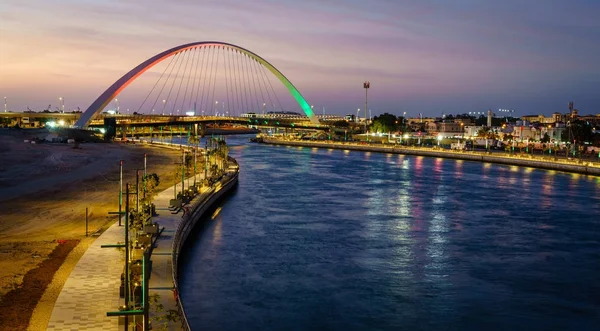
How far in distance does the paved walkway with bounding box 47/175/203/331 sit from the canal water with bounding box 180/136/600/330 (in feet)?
4.43

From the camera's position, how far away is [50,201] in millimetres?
26766

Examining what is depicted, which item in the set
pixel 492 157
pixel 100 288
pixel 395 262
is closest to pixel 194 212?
pixel 395 262

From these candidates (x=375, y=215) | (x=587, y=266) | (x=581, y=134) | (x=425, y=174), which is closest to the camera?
(x=587, y=266)

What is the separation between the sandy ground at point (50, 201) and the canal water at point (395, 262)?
3.99 m

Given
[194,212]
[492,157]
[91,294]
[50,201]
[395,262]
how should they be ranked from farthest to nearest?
1. [492,157]
2. [50,201]
3. [194,212]
4. [395,262]
5. [91,294]

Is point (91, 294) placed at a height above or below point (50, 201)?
below

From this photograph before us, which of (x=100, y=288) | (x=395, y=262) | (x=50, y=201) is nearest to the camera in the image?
(x=100, y=288)

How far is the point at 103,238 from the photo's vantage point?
18172mm

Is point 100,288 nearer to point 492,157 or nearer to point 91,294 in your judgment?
point 91,294

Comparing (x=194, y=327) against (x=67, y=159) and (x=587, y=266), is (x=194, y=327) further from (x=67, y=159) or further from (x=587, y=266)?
(x=67, y=159)

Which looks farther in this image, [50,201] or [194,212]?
[50,201]

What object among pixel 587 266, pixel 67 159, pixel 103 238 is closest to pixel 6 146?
pixel 67 159

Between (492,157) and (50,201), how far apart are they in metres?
52.9

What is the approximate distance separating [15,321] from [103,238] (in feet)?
21.5
